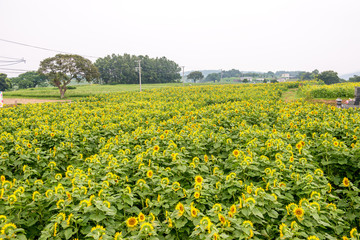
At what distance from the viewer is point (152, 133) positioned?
606 cm

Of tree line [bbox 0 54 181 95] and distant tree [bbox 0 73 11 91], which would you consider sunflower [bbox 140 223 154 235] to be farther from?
distant tree [bbox 0 73 11 91]

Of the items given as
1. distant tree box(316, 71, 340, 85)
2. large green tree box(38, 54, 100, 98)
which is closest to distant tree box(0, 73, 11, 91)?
large green tree box(38, 54, 100, 98)

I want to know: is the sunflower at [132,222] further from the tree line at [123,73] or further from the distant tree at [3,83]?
the distant tree at [3,83]

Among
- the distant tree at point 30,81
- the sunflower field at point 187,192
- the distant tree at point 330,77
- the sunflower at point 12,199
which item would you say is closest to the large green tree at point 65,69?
the sunflower field at point 187,192

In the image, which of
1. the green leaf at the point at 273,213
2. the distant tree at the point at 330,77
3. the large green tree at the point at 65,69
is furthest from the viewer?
the distant tree at the point at 330,77

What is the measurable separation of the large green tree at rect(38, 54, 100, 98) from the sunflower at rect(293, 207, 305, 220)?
40624 mm

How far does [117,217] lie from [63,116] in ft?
26.6

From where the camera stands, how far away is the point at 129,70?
77.8 meters

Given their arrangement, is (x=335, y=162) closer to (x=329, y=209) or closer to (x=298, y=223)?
(x=329, y=209)

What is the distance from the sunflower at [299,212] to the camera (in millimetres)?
2461

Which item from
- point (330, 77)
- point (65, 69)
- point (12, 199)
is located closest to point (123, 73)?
point (65, 69)

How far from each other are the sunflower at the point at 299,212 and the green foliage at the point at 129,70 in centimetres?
7745

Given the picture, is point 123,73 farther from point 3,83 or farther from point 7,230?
point 7,230

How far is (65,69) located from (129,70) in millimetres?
40993
